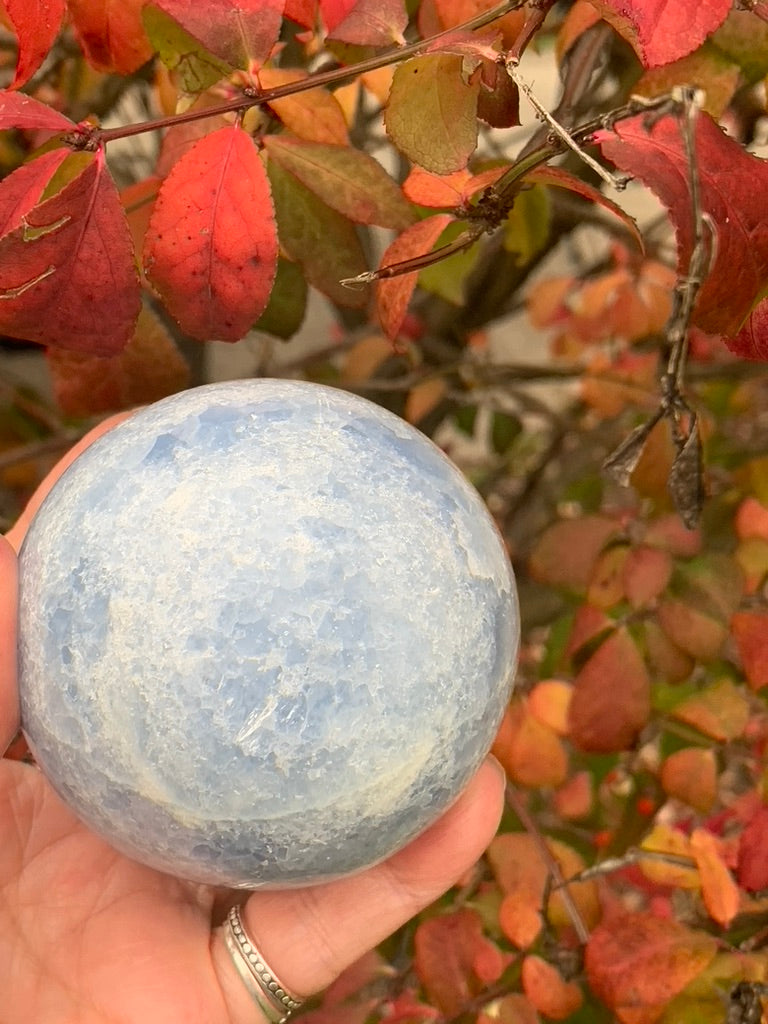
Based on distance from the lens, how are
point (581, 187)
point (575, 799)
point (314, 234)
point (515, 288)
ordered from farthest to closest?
point (515, 288)
point (575, 799)
point (314, 234)
point (581, 187)

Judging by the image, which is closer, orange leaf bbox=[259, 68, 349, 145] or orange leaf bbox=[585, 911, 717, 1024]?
orange leaf bbox=[259, 68, 349, 145]

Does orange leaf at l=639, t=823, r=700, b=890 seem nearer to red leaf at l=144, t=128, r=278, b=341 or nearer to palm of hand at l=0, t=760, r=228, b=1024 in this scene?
palm of hand at l=0, t=760, r=228, b=1024

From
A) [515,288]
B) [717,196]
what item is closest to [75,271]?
[717,196]

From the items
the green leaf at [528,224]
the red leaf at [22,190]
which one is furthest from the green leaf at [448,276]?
the red leaf at [22,190]

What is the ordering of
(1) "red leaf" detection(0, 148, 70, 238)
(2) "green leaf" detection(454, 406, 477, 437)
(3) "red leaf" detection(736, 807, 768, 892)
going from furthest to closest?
(2) "green leaf" detection(454, 406, 477, 437), (3) "red leaf" detection(736, 807, 768, 892), (1) "red leaf" detection(0, 148, 70, 238)

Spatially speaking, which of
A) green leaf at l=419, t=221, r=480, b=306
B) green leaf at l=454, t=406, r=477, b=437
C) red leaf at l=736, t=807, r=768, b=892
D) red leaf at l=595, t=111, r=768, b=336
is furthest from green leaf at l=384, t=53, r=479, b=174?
green leaf at l=454, t=406, r=477, b=437

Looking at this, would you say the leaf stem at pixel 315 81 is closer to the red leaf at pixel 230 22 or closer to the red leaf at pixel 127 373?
the red leaf at pixel 230 22

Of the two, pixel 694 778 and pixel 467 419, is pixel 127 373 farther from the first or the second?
pixel 467 419

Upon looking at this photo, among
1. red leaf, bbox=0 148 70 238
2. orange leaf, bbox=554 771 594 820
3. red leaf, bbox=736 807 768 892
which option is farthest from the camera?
orange leaf, bbox=554 771 594 820
